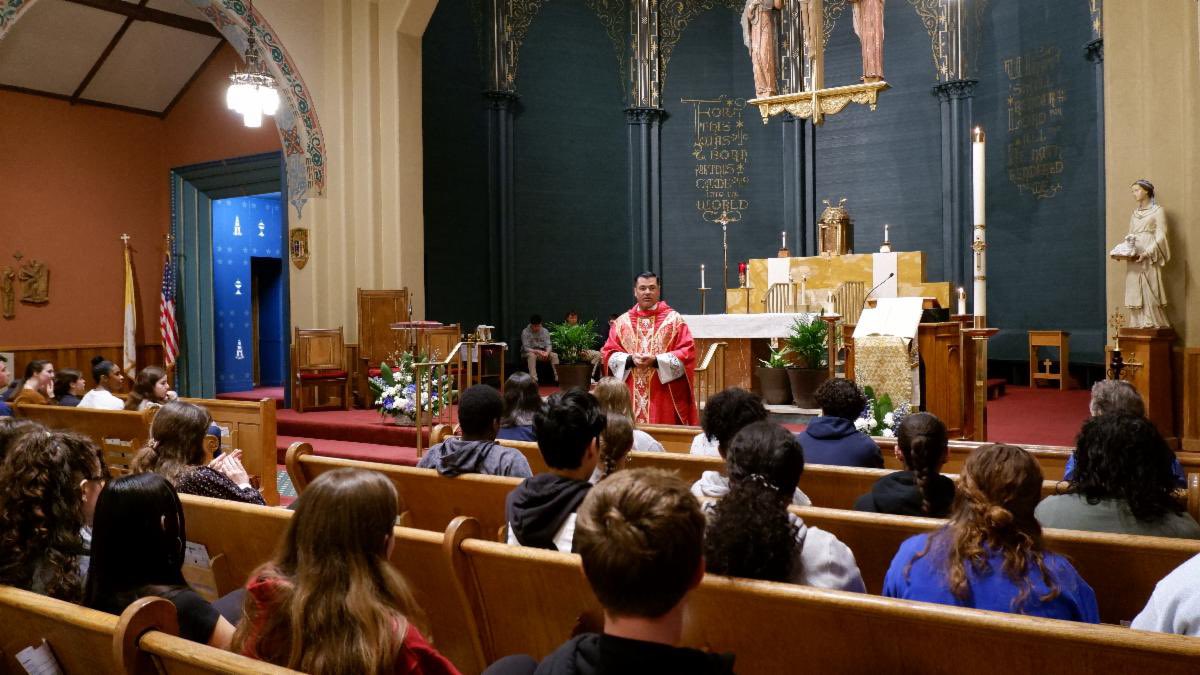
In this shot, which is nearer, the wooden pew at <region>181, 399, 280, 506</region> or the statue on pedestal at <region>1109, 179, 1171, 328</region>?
the wooden pew at <region>181, 399, 280, 506</region>

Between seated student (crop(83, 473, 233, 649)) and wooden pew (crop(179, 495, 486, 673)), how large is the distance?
0.41 m

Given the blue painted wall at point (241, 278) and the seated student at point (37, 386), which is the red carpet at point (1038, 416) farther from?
the blue painted wall at point (241, 278)

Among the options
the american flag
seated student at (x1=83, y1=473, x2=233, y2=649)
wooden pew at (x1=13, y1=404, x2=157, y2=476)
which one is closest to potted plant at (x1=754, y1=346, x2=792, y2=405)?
wooden pew at (x1=13, y1=404, x2=157, y2=476)

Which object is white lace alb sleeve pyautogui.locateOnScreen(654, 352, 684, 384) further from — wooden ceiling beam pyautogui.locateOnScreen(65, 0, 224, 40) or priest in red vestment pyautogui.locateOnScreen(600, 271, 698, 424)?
wooden ceiling beam pyautogui.locateOnScreen(65, 0, 224, 40)

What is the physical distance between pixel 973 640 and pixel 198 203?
501 inches

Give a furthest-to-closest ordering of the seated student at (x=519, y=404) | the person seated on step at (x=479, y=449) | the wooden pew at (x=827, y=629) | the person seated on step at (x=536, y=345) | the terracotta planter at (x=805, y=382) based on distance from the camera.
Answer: the person seated on step at (x=536, y=345) → the terracotta planter at (x=805, y=382) → the seated student at (x=519, y=404) → the person seated on step at (x=479, y=449) → the wooden pew at (x=827, y=629)

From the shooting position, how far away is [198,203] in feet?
41.2

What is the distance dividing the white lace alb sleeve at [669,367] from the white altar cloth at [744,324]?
2.92 metres

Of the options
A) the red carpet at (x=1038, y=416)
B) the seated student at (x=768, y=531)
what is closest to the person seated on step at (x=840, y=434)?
the seated student at (x=768, y=531)

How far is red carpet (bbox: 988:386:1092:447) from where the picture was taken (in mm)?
7582

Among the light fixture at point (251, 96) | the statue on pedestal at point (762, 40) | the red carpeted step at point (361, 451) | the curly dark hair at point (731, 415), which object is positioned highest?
the statue on pedestal at point (762, 40)

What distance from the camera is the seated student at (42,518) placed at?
2.25 meters

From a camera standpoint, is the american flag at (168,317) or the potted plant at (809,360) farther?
the american flag at (168,317)

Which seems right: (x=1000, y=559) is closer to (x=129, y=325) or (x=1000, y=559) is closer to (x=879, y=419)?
(x=879, y=419)
